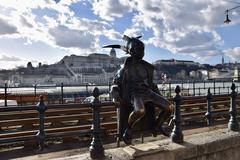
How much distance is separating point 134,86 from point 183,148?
1459 millimetres

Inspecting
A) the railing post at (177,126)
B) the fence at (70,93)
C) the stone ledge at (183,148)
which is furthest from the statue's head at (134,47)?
the fence at (70,93)

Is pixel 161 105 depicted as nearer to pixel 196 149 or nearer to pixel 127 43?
pixel 127 43

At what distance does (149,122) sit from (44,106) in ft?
5.55

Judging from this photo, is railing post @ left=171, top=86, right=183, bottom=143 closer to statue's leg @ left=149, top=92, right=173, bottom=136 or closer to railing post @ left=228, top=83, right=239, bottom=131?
statue's leg @ left=149, top=92, right=173, bottom=136

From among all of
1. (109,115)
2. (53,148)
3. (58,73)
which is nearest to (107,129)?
(109,115)

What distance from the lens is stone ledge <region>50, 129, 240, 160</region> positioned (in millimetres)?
5000

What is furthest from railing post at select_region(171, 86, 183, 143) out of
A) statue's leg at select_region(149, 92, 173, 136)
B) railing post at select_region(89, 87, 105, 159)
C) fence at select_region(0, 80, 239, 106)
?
fence at select_region(0, 80, 239, 106)

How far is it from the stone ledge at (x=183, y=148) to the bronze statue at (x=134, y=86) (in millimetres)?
256

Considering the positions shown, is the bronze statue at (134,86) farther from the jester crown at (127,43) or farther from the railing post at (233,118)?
the railing post at (233,118)

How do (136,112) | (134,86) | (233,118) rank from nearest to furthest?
1. (136,112)
2. (134,86)
3. (233,118)

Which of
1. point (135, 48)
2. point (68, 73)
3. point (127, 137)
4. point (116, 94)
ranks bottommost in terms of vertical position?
point (127, 137)

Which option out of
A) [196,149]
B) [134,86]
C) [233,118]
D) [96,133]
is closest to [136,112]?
[134,86]

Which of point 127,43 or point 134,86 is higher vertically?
point 127,43

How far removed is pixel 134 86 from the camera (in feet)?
16.5
